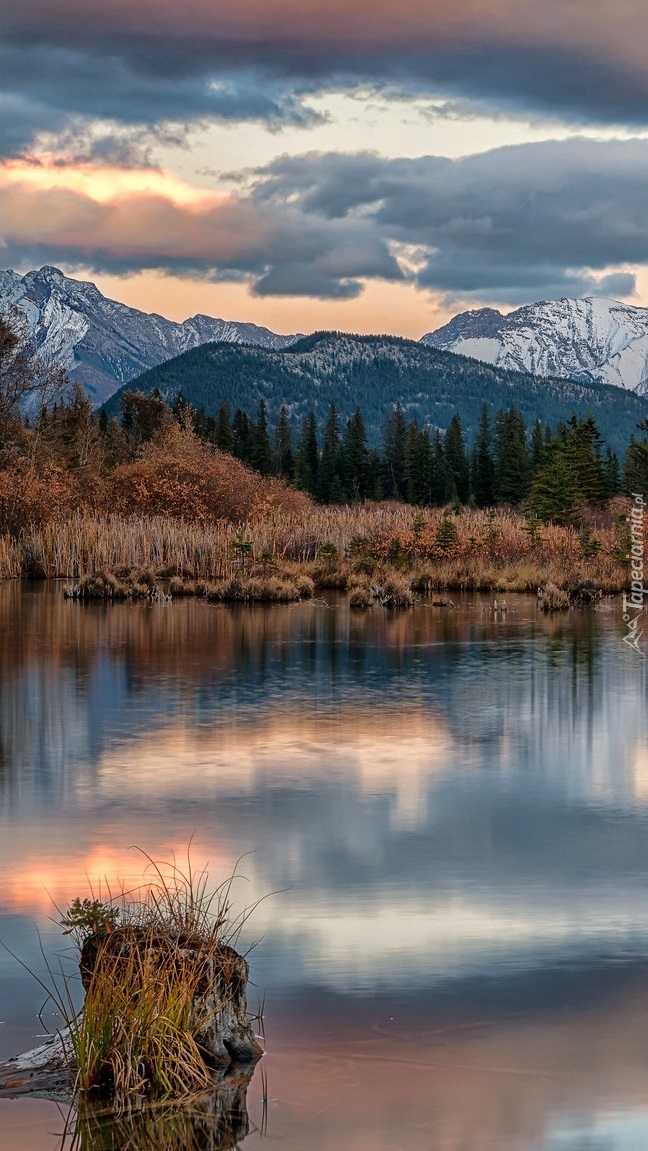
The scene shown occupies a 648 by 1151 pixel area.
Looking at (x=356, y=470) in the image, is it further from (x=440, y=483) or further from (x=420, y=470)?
(x=440, y=483)

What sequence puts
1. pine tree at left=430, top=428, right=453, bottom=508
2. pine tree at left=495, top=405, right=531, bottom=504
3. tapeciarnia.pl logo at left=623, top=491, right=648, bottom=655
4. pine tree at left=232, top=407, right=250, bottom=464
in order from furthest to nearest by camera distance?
1. pine tree at left=232, top=407, right=250, bottom=464
2. pine tree at left=430, top=428, right=453, bottom=508
3. pine tree at left=495, top=405, right=531, bottom=504
4. tapeciarnia.pl logo at left=623, top=491, right=648, bottom=655

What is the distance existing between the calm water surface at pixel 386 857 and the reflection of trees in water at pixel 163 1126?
11cm

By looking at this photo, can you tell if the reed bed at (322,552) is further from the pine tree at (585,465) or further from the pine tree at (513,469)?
the pine tree at (513,469)

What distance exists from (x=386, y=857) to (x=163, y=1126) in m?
4.00

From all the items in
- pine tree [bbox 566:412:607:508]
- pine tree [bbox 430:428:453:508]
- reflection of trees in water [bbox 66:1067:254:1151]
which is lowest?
reflection of trees in water [bbox 66:1067:254:1151]

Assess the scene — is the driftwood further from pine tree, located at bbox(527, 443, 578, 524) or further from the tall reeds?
pine tree, located at bbox(527, 443, 578, 524)

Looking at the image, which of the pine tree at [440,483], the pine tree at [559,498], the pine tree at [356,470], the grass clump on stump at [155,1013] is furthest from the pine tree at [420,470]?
the grass clump on stump at [155,1013]

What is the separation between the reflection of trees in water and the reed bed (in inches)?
1103

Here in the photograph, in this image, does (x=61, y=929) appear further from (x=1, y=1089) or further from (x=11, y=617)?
(x=11, y=617)

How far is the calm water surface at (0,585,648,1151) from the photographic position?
5355mm

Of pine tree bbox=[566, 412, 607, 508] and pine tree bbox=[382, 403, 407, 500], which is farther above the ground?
pine tree bbox=[382, 403, 407, 500]

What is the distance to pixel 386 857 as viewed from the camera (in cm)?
896

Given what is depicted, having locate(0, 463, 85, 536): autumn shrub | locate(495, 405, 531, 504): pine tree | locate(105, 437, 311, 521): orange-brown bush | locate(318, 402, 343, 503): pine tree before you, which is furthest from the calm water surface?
locate(318, 402, 343, 503): pine tree

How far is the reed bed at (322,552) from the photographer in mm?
35125
